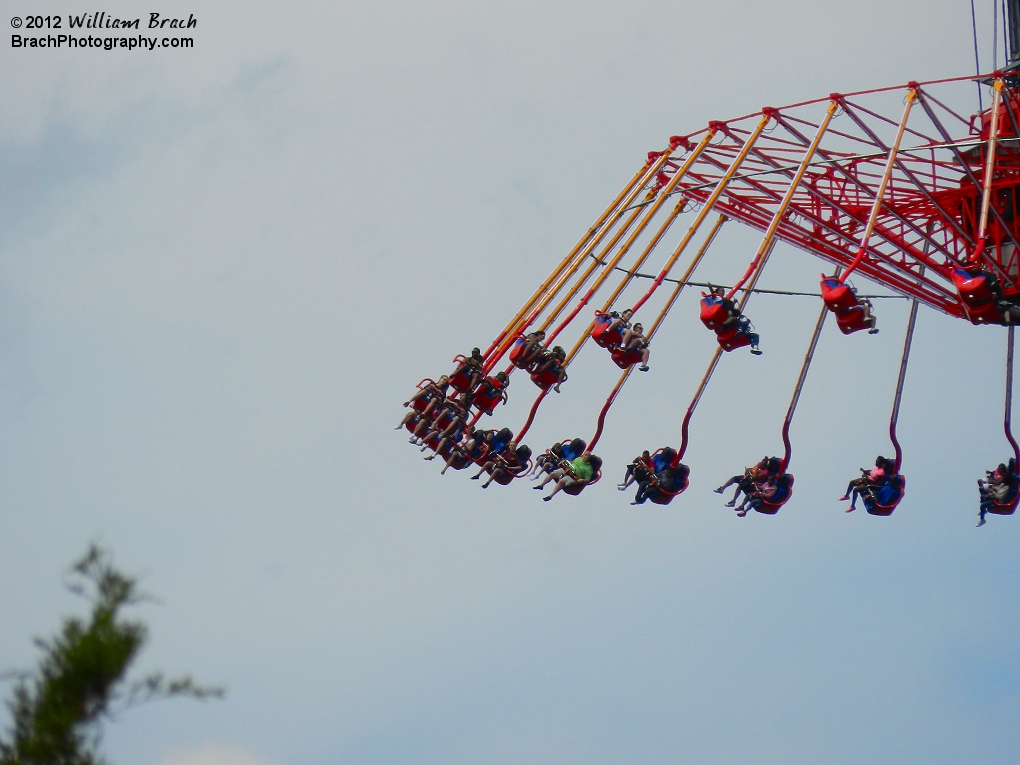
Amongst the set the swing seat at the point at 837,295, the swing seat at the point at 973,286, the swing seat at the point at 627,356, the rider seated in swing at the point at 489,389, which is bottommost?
the rider seated in swing at the point at 489,389

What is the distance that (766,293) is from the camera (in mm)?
44812

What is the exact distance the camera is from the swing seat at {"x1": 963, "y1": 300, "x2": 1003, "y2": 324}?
3700cm

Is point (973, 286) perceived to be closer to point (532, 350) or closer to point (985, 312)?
point (985, 312)

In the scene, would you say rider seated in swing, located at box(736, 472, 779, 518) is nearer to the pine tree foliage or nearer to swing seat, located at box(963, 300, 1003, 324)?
swing seat, located at box(963, 300, 1003, 324)

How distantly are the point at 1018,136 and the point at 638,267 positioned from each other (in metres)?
8.89

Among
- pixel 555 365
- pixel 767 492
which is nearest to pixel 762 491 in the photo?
pixel 767 492

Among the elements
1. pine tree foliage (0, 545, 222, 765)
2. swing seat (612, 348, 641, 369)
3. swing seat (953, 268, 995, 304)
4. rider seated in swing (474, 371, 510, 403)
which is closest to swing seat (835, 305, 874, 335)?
swing seat (953, 268, 995, 304)

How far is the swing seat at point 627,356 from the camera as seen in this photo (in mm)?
37938

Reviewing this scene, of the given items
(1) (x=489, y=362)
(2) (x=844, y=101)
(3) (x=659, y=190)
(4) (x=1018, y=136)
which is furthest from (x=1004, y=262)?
(1) (x=489, y=362)

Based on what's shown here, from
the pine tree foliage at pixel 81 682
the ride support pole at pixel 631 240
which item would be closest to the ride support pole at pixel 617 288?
the ride support pole at pixel 631 240

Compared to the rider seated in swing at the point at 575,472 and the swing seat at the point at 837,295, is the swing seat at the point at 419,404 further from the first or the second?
the swing seat at the point at 837,295

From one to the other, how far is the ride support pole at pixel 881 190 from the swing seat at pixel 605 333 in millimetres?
4749

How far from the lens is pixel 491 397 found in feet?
128

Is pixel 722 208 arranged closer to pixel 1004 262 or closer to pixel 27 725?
pixel 1004 262
